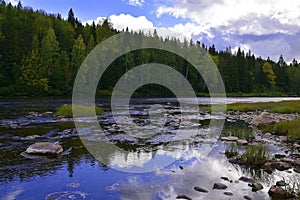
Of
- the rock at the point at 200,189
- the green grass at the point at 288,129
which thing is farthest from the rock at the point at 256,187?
the green grass at the point at 288,129

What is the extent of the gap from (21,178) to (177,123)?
15.5m

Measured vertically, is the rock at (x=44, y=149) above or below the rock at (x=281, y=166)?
above

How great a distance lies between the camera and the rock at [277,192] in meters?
7.64

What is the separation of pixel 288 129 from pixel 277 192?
10912 mm

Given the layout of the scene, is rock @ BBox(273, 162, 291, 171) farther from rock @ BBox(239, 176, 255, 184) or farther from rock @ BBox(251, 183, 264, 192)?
rock @ BBox(251, 183, 264, 192)

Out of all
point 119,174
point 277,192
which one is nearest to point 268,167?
point 277,192

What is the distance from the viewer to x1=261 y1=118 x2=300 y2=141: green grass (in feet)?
52.0

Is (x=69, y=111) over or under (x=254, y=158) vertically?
over

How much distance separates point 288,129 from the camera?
17.5m

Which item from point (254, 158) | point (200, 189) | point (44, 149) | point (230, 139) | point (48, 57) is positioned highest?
point (48, 57)

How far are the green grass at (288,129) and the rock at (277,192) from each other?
884 centimetres

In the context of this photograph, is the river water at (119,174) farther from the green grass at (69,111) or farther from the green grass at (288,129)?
the green grass at (69,111)

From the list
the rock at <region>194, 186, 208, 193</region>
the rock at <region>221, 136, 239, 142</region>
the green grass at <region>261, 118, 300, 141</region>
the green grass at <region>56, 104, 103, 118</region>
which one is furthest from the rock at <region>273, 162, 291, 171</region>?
the green grass at <region>56, 104, 103, 118</region>

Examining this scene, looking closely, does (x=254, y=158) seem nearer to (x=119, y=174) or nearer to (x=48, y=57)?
(x=119, y=174)
